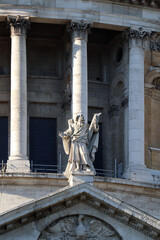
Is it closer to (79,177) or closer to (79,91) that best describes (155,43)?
(79,91)

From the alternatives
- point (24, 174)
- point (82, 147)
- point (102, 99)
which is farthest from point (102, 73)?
point (82, 147)

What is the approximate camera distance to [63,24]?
68250 mm

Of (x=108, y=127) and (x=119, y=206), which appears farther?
(x=108, y=127)

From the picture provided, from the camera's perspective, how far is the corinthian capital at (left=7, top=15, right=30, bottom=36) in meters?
66.7

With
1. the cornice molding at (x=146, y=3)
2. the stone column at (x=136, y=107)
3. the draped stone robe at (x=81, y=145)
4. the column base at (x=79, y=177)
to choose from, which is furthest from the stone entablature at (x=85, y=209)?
the cornice molding at (x=146, y=3)

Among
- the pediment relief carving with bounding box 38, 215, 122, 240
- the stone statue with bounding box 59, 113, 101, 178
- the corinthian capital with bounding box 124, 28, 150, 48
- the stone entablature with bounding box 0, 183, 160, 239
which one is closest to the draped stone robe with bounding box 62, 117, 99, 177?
the stone statue with bounding box 59, 113, 101, 178

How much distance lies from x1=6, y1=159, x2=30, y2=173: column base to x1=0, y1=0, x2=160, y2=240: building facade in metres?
0.05

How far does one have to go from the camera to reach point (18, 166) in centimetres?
6469

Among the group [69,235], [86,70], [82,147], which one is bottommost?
[69,235]

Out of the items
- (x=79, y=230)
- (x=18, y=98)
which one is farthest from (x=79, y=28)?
(x=79, y=230)

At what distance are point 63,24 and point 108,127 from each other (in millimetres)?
6418

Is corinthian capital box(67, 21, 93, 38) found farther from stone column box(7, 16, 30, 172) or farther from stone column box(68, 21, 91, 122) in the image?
stone column box(7, 16, 30, 172)

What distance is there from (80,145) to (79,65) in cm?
1250

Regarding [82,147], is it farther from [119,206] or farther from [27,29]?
[27,29]
